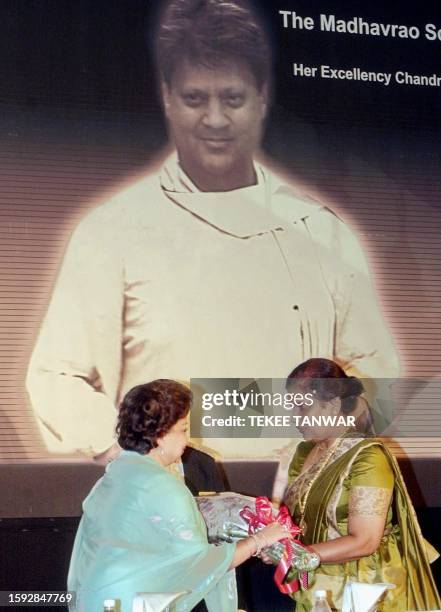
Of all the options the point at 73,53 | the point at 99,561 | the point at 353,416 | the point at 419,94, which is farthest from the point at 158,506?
the point at 419,94

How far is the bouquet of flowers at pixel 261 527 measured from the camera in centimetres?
229

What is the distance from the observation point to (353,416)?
2953mm

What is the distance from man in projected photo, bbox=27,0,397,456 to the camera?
134 inches

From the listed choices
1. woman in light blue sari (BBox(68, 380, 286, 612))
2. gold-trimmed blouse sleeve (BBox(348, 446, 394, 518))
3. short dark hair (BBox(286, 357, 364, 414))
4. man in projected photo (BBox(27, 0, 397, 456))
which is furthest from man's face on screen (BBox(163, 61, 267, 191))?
woman in light blue sari (BBox(68, 380, 286, 612))

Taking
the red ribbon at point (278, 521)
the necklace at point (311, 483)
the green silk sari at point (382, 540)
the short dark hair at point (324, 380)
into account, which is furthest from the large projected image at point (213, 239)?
the red ribbon at point (278, 521)

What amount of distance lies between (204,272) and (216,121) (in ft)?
1.88

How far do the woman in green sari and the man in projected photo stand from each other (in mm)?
770

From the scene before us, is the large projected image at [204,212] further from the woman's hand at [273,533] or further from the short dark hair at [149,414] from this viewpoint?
the woman's hand at [273,533]

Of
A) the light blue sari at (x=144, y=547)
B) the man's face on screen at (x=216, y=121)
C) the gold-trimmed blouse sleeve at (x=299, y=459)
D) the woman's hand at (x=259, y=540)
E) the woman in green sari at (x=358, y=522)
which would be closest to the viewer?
the light blue sari at (x=144, y=547)

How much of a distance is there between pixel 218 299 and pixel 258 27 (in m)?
1.07

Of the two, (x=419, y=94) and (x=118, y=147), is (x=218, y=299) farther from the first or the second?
(x=419, y=94)

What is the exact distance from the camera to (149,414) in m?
2.27

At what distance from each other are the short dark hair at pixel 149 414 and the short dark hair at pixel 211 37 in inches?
65.8

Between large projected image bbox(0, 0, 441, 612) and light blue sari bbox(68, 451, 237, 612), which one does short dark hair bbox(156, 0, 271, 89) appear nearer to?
large projected image bbox(0, 0, 441, 612)
